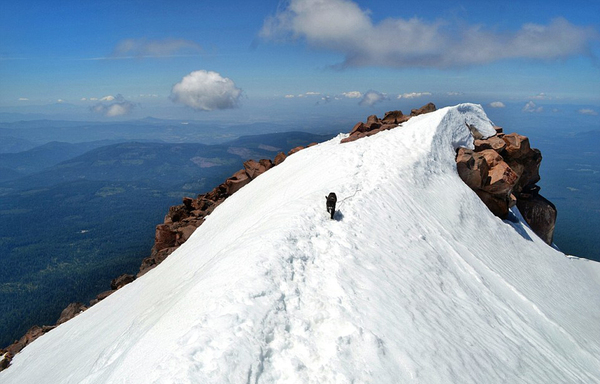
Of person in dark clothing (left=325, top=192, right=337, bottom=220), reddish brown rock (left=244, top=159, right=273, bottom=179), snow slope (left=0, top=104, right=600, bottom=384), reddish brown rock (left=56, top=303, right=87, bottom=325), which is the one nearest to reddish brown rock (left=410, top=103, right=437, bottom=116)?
snow slope (left=0, top=104, right=600, bottom=384)

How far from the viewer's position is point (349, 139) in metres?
32.4

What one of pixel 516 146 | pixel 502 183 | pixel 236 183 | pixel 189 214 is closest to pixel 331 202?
pixel 502 183

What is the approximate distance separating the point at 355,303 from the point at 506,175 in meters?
24.3

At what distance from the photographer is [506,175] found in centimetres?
2789

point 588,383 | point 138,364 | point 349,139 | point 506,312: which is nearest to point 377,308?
point 138,364

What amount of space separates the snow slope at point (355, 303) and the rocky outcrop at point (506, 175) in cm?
268

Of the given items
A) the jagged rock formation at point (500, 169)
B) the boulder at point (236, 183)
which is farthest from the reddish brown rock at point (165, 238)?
the jagged rock formation at point (500, 169)

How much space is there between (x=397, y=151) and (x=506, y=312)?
46.5 ft

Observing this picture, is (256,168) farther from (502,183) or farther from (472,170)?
(502,183)

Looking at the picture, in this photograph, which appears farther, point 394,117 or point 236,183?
point 236,183

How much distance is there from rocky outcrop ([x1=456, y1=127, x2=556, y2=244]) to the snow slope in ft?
8.79

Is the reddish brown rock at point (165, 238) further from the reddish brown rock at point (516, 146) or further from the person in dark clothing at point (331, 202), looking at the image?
the reddish brown rock at point (516, 146)

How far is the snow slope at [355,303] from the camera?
829 centimetres

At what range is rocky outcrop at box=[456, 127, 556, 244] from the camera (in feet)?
90.6
